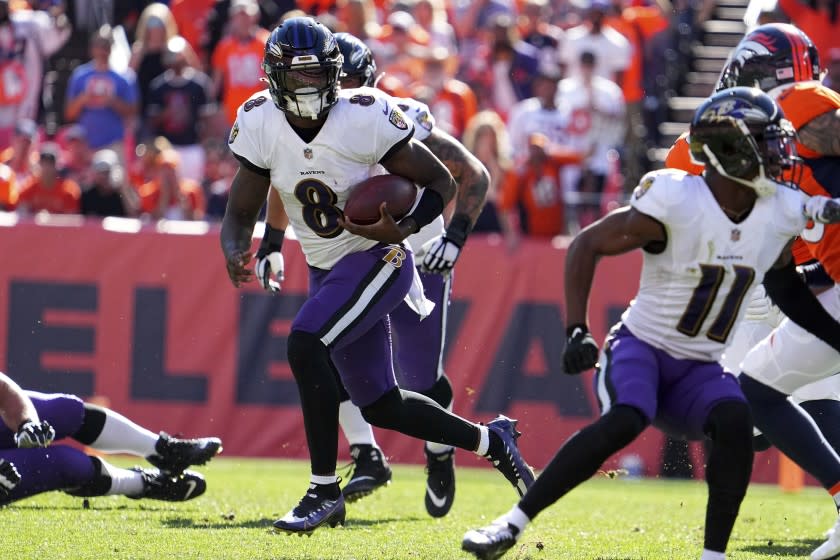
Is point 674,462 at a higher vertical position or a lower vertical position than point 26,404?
lower

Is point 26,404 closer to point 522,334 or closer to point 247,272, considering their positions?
point 247,272

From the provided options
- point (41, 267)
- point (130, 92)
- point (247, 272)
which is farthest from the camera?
point (130, 92)

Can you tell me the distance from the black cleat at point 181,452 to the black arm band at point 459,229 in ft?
4.75

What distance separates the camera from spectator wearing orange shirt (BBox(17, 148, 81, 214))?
10094 millimetres

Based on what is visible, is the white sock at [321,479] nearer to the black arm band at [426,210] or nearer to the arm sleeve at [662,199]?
the black arm band at [426,210]

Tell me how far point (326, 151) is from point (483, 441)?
49.5 inches

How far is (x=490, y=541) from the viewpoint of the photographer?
434 centimetres

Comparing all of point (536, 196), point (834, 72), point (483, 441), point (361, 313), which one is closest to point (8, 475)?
point (361, 313)

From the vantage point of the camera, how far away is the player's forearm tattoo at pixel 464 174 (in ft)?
19.2

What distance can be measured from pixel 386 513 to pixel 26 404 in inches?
74.3

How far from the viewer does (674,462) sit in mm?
9367

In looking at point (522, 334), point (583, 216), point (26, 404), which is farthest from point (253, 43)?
point (26, 404)

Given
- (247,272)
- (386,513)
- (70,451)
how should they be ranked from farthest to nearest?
(386,513) < (70,451) < (247,272)

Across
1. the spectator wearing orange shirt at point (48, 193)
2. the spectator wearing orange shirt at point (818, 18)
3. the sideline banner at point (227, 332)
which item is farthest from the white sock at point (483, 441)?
the spectator wearing orange shirt at point (818, 18)
